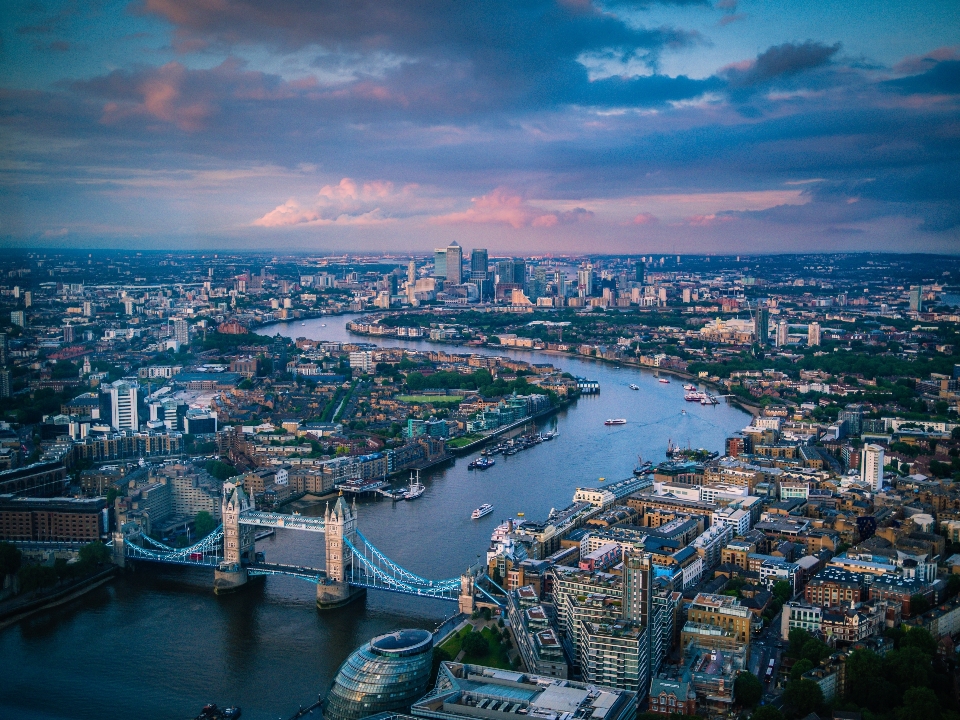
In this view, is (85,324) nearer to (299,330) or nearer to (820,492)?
(820,492)

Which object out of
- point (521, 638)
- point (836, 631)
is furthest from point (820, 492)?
point (521, 638)

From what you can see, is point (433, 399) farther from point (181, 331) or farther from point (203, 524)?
point (203, 524)

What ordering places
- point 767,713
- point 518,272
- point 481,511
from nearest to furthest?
point 767,713 < point 481,511 < point 518,272

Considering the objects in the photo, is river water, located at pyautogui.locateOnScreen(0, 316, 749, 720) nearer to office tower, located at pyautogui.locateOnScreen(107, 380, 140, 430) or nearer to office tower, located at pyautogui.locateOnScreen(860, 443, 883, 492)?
office tower, located at pyautogui.locateOnScreen(860, 443, 883, 492)

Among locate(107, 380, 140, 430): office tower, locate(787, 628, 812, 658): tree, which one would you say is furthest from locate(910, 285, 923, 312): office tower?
locate(787, 628, 812, 658): tree

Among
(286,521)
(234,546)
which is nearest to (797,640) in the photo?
(286,521)

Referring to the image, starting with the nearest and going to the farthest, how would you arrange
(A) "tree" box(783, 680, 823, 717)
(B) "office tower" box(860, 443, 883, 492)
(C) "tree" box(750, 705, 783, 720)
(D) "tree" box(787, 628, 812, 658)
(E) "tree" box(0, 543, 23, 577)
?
(C) "tree" box(750, 705, 783, 720) → (A) "tree" box(783, 680, 823, 717) → (D) "tree" box(787, 628, 812, 658) → (E) "tree" box(0, 543, 23, 577) → (B) "office tower" box(860, 443, 883, 492)
